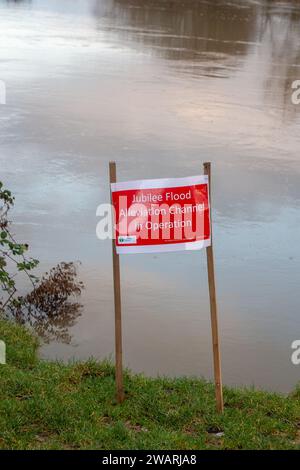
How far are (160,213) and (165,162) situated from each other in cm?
670

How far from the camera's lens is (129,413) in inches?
239

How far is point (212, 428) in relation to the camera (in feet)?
19.3

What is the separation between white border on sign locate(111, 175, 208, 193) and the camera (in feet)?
19.6

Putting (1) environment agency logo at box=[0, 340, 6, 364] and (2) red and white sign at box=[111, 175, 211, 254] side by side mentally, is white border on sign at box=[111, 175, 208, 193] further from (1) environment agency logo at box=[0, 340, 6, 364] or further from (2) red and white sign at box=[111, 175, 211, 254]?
(1) environment agency logo at box=[0, 340, 6, 364]

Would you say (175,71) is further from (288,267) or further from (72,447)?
(72,447)

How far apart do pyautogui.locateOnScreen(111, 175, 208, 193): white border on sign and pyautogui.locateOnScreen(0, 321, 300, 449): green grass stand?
1.53m

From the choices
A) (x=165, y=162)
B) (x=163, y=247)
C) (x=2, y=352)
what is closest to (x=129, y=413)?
(x=163, y=247)

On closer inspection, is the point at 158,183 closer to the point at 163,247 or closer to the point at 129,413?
the point at 163,247

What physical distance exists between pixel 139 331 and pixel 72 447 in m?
2.63

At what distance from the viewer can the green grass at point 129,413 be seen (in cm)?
561

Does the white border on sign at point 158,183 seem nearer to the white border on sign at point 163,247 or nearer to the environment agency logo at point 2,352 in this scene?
the white border on sign at point 163,247

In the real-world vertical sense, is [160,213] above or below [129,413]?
above

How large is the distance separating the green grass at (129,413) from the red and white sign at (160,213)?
1.12m
